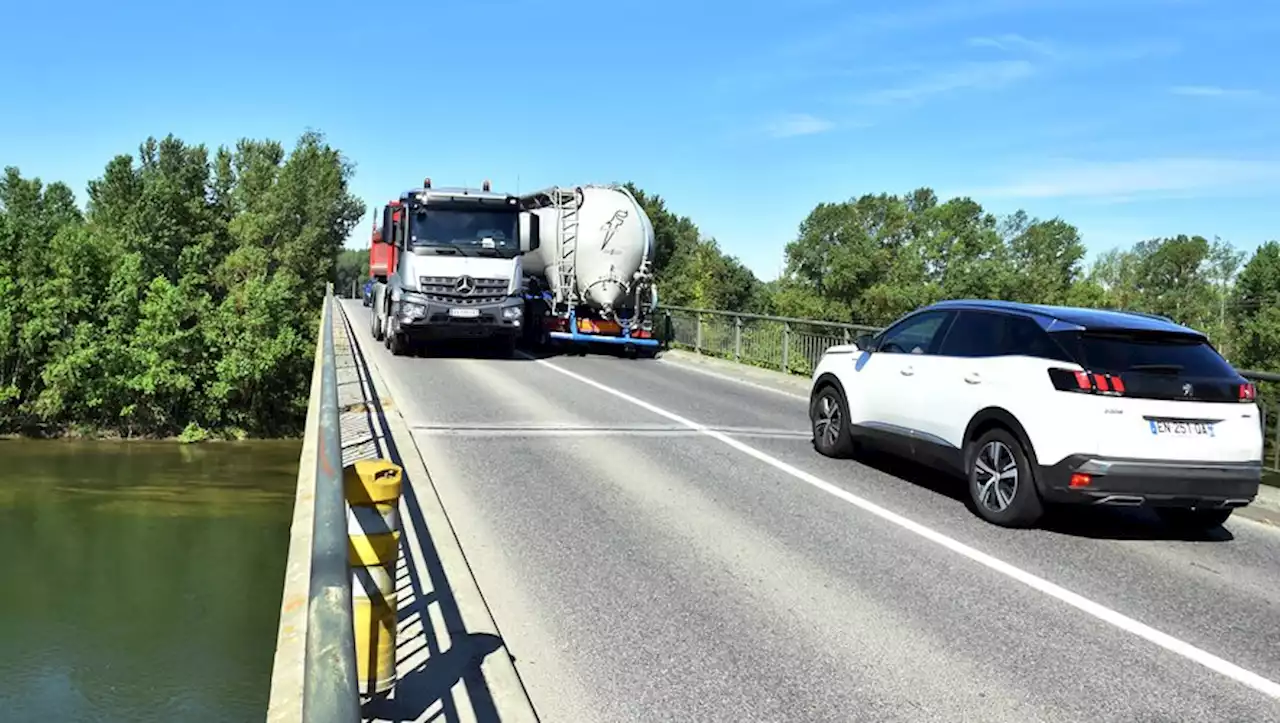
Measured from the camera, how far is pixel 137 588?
2941 centimetres

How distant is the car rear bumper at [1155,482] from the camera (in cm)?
658

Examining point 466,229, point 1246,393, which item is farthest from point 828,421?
point 466,229

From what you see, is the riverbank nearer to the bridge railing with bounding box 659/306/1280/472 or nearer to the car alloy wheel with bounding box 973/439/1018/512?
the bridge railing with bounding box 659/306/1280/472

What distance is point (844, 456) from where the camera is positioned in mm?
9906

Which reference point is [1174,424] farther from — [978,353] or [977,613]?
[977,613]

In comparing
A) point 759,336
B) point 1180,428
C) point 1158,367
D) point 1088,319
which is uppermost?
point 1088,319

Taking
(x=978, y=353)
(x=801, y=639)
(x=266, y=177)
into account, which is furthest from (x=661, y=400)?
(x=266, y=177)

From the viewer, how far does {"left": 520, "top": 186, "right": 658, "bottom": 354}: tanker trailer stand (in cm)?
2056

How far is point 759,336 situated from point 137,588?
21.3 m

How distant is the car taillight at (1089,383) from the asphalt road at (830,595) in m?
1.13

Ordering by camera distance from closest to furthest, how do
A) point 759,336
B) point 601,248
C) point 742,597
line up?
point 742,597
point 601,248
point 759,336

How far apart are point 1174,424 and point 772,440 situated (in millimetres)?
4948

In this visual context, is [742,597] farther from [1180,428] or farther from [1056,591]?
[1180,428]

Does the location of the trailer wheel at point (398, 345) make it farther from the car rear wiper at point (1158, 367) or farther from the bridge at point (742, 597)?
the car rear wiper at point (1158, 367)
